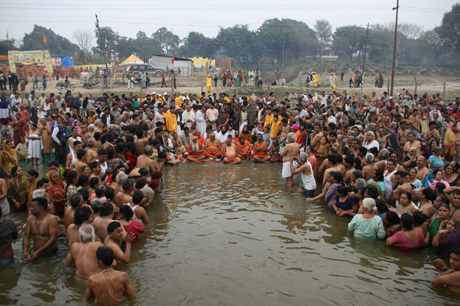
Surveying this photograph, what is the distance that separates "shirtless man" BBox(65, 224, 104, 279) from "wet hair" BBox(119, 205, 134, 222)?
3.33ft

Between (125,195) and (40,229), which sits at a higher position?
(125,195)

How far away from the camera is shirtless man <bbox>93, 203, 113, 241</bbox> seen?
6188mm

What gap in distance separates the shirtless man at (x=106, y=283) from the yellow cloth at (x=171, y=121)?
10.3m

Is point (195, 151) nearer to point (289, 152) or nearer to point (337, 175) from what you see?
point (289, 152)

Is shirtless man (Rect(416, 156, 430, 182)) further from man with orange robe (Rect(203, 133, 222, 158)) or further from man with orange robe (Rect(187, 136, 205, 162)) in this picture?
man with orange robe (Rect(187, 136, 205, 162))

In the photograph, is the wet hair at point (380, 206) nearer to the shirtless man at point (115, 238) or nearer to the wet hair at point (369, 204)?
the wet hair at point (369, 204)

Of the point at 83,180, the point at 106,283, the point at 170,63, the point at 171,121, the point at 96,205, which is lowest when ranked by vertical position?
the point at 106,283

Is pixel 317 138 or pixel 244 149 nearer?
pixel 317 138

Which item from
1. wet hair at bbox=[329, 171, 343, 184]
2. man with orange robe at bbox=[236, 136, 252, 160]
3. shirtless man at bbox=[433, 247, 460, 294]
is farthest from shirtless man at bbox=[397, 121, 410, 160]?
shirtless man at bbox=[433, 247, 460, 294]

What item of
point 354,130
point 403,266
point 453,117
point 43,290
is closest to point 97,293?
point 43,290

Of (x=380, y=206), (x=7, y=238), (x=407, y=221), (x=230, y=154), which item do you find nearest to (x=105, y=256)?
(x=7, y=238)

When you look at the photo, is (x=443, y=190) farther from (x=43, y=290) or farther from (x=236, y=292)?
(x=43, y=290)

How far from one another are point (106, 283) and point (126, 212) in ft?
6.41

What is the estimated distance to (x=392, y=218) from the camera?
6961 millimetres
